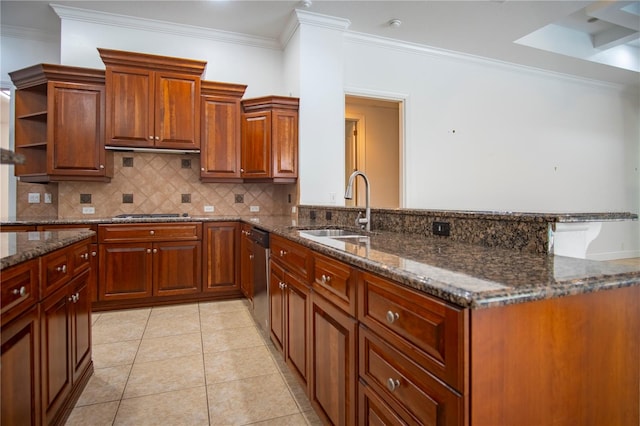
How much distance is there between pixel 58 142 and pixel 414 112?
3.78m

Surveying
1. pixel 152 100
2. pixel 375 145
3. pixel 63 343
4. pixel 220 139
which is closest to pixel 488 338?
pixel 63 343

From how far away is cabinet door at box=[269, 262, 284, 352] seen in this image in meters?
2.06

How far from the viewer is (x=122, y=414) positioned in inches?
66.3

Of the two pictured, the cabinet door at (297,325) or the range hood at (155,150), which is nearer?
the cabinet door at (297,325)

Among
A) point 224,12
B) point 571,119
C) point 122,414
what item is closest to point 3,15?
point 224,12

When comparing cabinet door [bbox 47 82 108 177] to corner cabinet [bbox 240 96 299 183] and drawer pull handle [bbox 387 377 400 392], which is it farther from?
drawer pull handle [bbox 387 377 400 392]

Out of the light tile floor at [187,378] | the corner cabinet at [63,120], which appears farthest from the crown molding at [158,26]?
the light tile floor at [187,378]

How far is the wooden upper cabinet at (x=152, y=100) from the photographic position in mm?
3326

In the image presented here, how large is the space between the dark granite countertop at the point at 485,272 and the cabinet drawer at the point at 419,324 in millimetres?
29

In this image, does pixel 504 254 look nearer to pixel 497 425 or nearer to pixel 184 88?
pixel 497 425

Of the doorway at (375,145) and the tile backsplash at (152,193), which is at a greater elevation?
the doorway at (375,145)

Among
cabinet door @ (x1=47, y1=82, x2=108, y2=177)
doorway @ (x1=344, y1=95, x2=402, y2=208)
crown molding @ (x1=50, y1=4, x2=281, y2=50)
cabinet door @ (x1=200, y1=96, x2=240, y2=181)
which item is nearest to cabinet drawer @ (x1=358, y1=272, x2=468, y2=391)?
cabinet door @ (x1=200, y1=96, x2=240, y2=181)

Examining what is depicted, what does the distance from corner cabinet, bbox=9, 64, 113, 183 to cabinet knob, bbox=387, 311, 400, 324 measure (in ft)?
11.2

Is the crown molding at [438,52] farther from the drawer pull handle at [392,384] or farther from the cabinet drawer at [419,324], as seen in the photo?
the drawer pull handle at [392,384]
